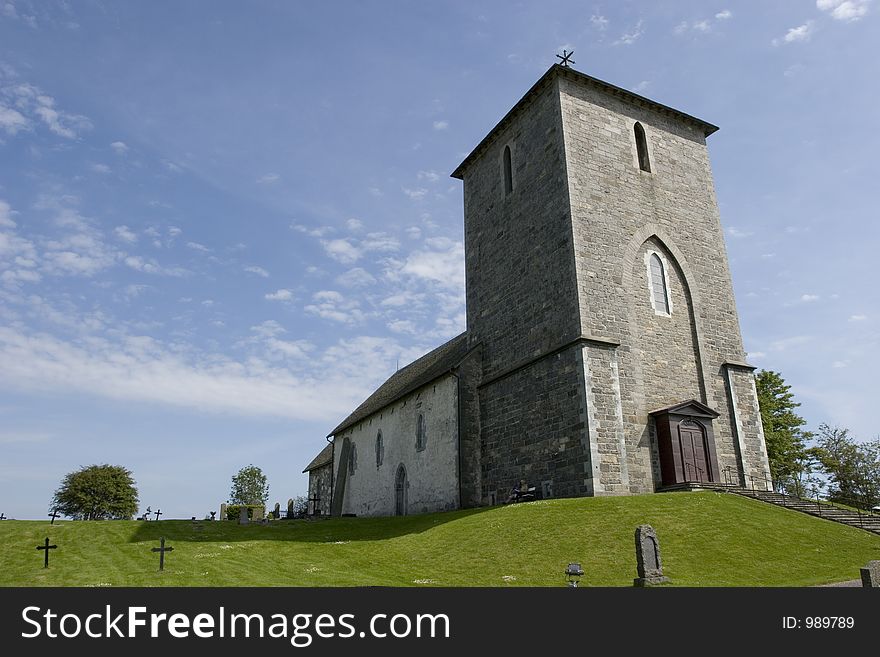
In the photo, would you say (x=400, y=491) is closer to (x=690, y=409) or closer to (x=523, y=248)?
(x=523, y=248)

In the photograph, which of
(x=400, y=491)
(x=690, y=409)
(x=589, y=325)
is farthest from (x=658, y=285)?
(x=400, y=491)

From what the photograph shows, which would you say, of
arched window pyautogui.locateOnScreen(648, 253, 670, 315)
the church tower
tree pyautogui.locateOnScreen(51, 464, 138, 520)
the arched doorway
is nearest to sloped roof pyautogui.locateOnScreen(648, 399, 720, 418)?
the church tower

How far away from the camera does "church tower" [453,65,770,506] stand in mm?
21797

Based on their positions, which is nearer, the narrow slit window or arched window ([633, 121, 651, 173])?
the narrow slit window

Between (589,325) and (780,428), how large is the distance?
86.3 feet

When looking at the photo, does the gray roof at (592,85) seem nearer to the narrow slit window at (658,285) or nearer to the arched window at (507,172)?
the arched window at (507,172)

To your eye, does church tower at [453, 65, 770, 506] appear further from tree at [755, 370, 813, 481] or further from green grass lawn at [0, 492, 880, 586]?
tree at [755, 370, 813, 481]

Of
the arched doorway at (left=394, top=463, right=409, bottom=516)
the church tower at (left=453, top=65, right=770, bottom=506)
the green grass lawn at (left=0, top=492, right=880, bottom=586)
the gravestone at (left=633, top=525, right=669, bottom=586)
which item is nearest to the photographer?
the gravestone at (left=633, top=525, right=669, bottom=586)

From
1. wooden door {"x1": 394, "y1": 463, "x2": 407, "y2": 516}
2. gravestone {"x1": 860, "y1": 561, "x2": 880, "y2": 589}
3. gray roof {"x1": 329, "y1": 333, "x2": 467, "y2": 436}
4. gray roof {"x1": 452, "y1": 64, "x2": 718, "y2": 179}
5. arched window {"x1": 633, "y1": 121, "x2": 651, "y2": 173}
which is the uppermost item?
gray roof {"x1": 452, "y1": 64, "x2": 718, "y2": 179}

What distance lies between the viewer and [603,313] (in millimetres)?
22922

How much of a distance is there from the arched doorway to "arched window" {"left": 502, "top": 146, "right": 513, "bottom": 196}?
15.2 m

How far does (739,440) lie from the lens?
23891mm
